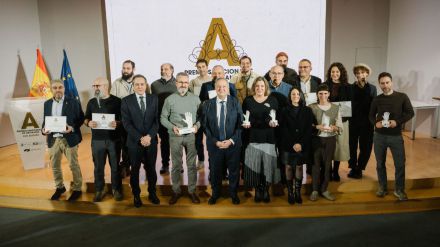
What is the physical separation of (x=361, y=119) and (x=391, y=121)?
0.63 m

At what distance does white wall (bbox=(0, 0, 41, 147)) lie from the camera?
662cm

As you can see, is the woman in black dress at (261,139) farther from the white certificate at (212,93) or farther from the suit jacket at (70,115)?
the suit jacket at (70,115)

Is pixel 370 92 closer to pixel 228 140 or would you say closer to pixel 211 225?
pixel 228 140

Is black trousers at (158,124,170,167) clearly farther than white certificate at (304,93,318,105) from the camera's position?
Yes

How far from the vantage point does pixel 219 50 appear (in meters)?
6.50

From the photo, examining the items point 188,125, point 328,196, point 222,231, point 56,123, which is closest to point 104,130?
point 56,123

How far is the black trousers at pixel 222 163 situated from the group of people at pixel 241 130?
0.04 ft

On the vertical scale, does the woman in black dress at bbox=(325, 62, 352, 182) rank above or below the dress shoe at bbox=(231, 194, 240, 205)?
above

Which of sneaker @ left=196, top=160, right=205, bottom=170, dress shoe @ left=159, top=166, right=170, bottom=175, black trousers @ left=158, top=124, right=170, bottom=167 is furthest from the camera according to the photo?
sneaker @ left=196, top=160, right=205, bottom=170

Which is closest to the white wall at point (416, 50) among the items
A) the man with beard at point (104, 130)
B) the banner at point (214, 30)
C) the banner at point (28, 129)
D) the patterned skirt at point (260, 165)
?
the banner at point (214, 30)

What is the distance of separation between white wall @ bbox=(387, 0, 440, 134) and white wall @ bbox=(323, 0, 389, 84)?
196 mm

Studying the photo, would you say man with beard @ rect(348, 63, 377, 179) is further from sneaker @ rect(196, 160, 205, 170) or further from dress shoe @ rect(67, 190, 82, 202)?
dress shoe @ rect(67, 190, 82, 202)

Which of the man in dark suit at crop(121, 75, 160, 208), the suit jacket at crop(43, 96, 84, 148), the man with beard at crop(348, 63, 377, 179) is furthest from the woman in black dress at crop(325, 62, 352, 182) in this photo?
the suit jacket at crop(43, 96, 84, 148)

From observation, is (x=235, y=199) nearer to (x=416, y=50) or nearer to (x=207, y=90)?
(x=207, y=90)
